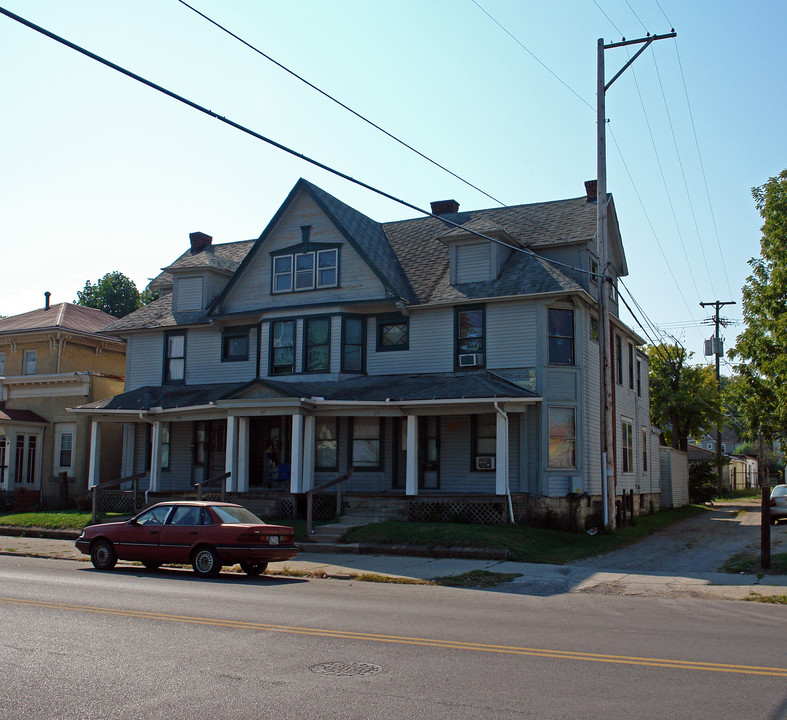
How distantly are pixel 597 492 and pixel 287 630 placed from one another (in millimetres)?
17229

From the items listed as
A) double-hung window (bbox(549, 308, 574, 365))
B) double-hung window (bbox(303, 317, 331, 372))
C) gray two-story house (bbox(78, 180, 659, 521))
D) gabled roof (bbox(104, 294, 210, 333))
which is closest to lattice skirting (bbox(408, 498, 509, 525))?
gray two-story house (bbox(78, 180, 659, 521))

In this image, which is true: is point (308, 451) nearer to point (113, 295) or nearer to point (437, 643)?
point (437, 643)

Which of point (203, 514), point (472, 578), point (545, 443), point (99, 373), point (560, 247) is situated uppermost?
point (560, 247)

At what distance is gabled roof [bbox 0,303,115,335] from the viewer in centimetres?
3291

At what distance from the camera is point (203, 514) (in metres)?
15.5

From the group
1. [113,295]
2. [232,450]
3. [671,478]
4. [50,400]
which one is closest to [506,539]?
[232,450]

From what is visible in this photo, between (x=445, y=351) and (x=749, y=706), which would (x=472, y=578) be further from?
(x=445, y=351)

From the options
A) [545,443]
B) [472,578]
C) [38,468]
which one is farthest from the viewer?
[38,468]

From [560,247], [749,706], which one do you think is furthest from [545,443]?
[749,706]

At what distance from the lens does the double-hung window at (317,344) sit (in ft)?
85.1

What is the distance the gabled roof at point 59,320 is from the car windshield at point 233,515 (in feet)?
63.2

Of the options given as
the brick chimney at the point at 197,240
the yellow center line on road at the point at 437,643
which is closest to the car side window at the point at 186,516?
the yellow center line on road at the point at 437,643

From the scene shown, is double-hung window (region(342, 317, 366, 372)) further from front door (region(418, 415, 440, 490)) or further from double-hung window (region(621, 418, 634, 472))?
double-hung window (region(621, 418, 634, 472))

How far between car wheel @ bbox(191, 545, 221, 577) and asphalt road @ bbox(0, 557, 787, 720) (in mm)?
2333
